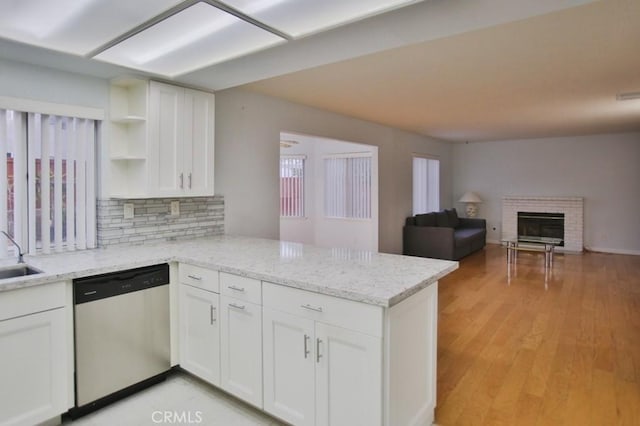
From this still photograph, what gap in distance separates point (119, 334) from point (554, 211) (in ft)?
27.9

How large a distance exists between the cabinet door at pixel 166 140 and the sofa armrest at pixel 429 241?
182 inches

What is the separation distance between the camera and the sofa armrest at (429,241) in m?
6.59

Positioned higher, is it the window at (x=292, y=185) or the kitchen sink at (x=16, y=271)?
the window at (x=292, y=185)

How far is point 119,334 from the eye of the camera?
2.37 m

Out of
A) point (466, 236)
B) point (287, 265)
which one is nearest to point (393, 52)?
point (287, 265)

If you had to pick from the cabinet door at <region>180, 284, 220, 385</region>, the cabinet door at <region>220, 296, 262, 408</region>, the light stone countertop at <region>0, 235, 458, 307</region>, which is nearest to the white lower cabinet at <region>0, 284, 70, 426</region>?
the light stone countertop at <region>0, 235, 458, 307</region>

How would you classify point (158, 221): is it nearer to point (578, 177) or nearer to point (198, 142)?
point (198, 142)

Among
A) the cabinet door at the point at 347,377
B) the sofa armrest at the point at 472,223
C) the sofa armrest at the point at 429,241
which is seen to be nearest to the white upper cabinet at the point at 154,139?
the cabinet door at the point at 347,377

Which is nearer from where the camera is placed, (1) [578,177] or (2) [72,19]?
(2) [72,19]

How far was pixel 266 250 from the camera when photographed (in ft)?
9.16

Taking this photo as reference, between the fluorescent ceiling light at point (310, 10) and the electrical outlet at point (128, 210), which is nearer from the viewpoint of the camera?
the fluorescent ceiling light at point (310, 10)

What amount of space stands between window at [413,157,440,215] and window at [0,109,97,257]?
6038 mm

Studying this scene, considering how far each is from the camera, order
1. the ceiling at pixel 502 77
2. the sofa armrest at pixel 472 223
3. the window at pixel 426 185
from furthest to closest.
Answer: the sofa armrest at pixel 472 223, the window at pixel 426 185, the ceiling at pixel 502 77

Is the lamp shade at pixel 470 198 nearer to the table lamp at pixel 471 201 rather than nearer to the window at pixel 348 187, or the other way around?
the table lamp at pixel 471 201
